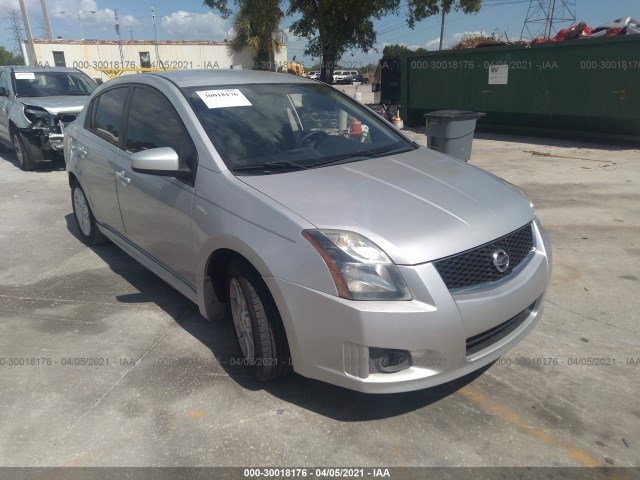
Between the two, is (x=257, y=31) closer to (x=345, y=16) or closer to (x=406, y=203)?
(x=345, y=16)

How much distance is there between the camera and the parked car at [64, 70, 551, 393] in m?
2.37

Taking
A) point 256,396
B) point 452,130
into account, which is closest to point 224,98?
point 256,396

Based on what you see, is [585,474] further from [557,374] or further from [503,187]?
[503,187]

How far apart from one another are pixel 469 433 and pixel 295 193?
1502 millimetres

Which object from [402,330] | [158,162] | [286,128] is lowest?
[402,330]

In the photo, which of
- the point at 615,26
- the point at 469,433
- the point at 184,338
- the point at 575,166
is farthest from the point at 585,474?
the point at 615,26

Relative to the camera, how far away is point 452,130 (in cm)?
717

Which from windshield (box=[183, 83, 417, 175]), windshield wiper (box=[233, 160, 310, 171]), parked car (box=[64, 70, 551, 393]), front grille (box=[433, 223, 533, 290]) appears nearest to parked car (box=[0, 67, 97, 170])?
parked car (box=[64, 70, 551, 393])

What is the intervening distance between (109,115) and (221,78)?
49.8 inches

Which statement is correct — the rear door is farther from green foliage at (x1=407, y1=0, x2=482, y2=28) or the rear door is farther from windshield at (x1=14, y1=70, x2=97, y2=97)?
green foliage at (x1=407, y1=0, x2=482, y2=28)

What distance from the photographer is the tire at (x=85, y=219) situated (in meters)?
5.12

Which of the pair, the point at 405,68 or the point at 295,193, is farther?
the point at 405,68

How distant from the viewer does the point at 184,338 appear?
3.56 m

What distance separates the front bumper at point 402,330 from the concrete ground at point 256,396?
0.34m
